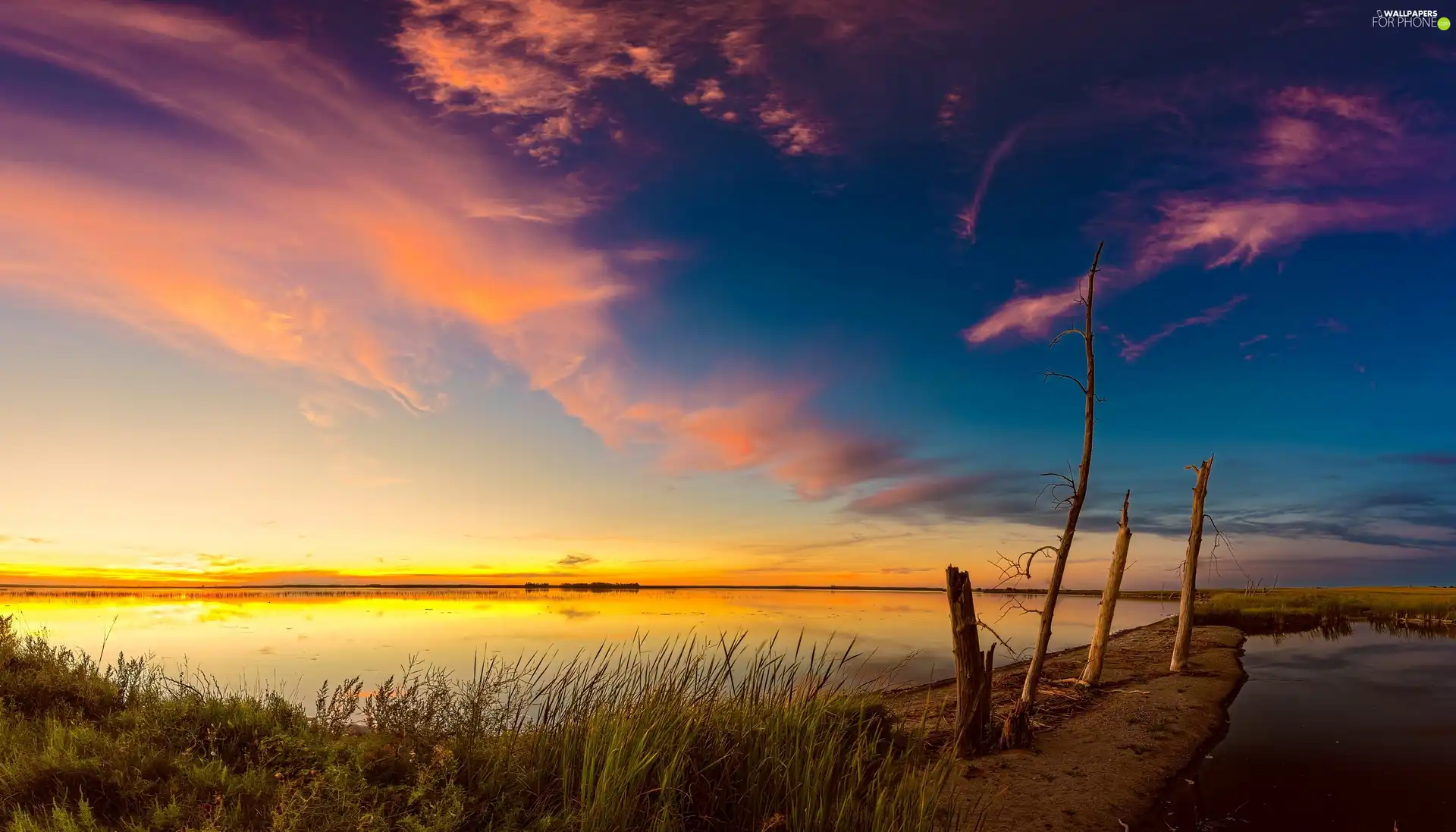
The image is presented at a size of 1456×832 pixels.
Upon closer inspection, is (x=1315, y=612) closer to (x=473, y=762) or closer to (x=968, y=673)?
(x=968, y=673)

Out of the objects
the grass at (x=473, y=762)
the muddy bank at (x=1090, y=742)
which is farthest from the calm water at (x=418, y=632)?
the grass at (x=473, y=762)

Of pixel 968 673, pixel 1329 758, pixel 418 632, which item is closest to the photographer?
pixel 968 673

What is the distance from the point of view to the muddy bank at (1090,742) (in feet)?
33.4

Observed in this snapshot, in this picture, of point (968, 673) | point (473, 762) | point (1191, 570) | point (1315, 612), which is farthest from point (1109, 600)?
point (1315, 612)

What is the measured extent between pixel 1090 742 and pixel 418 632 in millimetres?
32905

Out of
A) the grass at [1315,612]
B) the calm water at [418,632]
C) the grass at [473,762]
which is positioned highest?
the grass at [473,762]

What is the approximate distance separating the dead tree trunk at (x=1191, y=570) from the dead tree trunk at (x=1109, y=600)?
12.1 ft

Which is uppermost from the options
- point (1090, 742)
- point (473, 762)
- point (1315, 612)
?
point (473, 762)

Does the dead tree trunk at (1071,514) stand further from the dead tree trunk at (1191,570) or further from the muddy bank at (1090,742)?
the dead tree trunk at (1191,570)

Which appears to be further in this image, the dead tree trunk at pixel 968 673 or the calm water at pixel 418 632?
the calm water at pixel 418 632

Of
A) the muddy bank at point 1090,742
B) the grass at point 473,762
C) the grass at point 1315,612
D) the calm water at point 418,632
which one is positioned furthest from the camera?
the grass at point 1315,612

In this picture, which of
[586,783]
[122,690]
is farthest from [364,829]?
[122,690]

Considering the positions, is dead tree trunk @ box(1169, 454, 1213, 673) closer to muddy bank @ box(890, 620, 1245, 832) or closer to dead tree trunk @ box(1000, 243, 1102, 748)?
muddy bank @ box(890, 620, 1245, 832)

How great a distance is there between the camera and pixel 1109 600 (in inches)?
765
